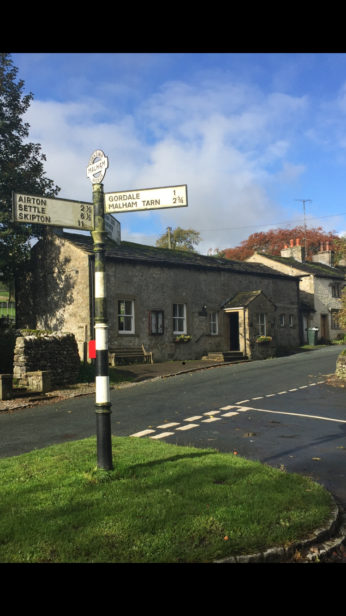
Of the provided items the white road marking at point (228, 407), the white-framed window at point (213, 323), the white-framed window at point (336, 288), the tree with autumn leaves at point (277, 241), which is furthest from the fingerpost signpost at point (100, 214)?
the tree with autumn leaves at point (277, 241)

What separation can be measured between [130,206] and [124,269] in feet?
57.7

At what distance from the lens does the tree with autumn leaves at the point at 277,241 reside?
189ft

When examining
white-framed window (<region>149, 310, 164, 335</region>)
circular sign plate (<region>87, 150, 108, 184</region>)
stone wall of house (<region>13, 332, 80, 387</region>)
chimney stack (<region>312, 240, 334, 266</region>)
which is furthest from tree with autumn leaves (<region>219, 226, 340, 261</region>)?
circular sign plate (<region>87, 150, 108, 184</region>)

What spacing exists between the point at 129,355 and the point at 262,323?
30.6ft

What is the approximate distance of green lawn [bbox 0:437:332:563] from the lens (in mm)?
4043

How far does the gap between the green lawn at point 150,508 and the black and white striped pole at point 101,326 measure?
36cm

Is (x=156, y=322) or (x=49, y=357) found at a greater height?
(x=156, y=322)

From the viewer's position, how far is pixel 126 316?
23.4m

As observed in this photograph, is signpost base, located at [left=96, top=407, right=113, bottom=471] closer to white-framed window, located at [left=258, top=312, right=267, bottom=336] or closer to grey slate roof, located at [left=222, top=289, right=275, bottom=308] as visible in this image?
grey slate roof, located at [left=222, top=289, right=275, bottom=308]

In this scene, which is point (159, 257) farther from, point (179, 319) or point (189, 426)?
point (189, 426)

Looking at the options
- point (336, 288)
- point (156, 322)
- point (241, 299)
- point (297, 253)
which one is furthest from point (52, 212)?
point (297, 253)

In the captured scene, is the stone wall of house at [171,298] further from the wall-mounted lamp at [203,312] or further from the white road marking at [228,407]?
the white road marking at [228,407]

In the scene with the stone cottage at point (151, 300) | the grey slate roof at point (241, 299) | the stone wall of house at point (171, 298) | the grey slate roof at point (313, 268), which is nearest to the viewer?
the stone cottage at point (151, 300)
